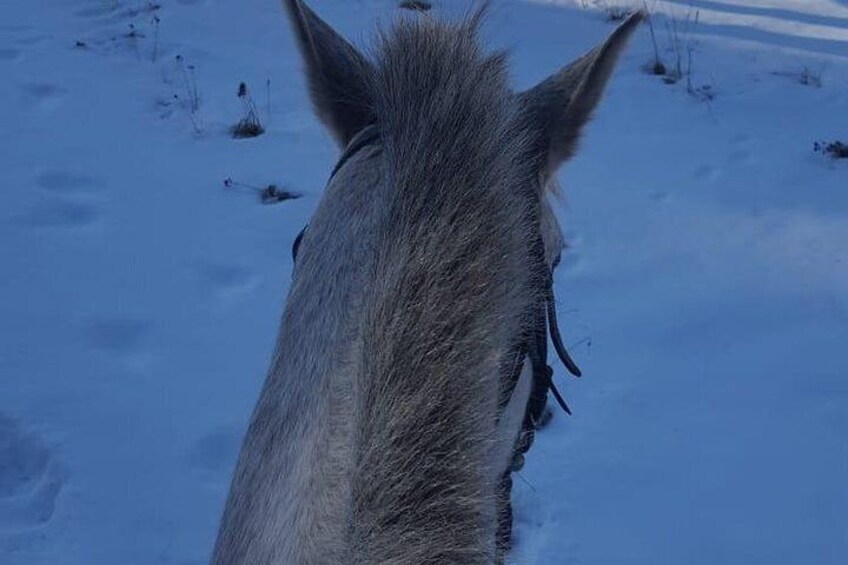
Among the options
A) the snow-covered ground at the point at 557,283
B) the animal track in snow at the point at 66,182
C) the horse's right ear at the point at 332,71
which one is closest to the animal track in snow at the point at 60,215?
the snow-covered ground at the point at 557,283

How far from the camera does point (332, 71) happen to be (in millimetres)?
1868

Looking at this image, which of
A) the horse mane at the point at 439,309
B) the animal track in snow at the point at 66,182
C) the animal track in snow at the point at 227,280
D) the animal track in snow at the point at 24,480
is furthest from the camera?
the animal track in snow at the point at 66,182

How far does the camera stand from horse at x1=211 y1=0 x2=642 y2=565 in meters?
1.11

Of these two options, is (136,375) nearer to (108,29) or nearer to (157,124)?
(157,124)

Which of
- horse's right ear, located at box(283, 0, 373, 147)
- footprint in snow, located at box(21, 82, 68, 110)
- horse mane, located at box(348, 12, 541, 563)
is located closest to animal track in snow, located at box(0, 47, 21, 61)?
footprint in snow, located at box(21, 82, 68, 110)

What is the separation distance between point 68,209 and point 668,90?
3374mm

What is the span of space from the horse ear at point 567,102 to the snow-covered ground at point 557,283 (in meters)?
0.14

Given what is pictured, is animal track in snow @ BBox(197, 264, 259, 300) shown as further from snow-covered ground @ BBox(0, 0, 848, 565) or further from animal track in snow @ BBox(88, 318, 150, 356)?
animal track in snow @ BBox(88, 318, 150, 356)

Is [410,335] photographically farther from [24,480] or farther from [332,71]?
[24,480]

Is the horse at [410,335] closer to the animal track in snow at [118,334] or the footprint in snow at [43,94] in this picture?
the animal track in snow at [118,334]

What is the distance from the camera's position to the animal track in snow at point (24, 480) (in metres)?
3.07

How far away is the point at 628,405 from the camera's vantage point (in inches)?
142

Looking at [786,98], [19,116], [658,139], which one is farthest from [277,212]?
[786,98]

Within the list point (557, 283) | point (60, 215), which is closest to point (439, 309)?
point (557, 283)
